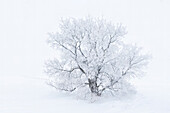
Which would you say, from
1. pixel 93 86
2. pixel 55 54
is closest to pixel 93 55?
pixel 93 86

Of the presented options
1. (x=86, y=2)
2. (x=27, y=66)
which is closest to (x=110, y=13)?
(x=86, y=2)

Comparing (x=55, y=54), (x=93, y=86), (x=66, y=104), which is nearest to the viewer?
(x=66, y=104)

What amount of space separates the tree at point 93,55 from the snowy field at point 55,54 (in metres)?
1.25

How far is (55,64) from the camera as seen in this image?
2348 cm

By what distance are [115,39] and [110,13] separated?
112 m

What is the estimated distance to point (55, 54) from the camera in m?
73.4

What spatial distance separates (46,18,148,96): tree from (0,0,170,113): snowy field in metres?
1.25

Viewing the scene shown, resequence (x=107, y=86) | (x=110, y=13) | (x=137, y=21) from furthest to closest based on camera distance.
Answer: (x=110, y=13), (x=137, y=21), (x=107, y=86)

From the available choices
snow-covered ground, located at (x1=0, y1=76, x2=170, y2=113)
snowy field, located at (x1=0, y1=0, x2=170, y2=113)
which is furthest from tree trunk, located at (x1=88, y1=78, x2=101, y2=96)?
snowy field, located at (x1=0, y1=0, x2=170, y2=113)

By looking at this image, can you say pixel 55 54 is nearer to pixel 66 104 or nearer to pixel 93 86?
pixel 93 86

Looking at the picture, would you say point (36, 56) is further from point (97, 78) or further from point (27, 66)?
point (97, 78)

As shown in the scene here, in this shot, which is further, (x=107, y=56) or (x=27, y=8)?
(x=27, y=8)

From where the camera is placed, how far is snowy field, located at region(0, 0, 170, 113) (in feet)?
68.4

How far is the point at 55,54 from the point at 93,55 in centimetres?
5145
